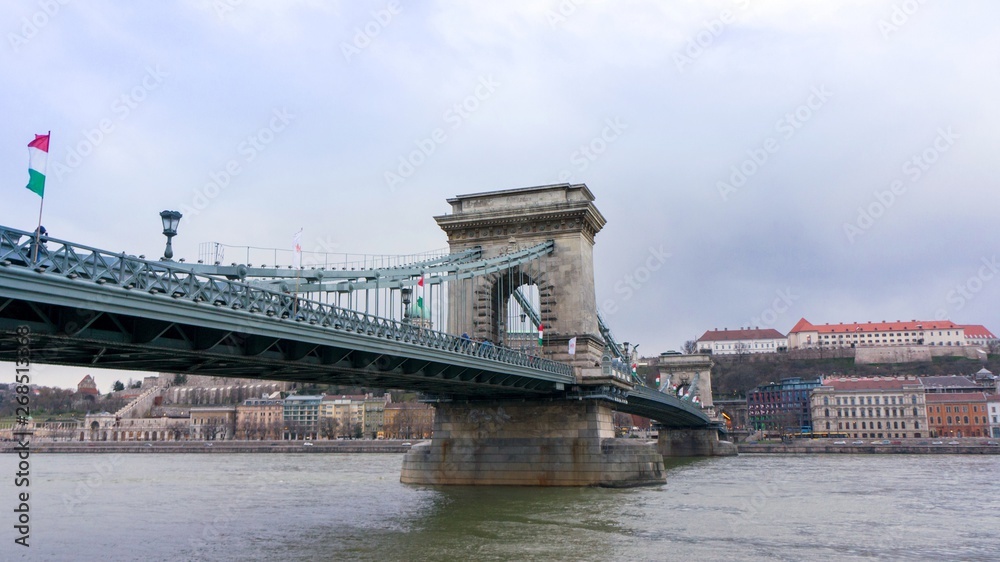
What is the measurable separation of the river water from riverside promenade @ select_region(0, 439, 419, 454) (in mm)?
67152

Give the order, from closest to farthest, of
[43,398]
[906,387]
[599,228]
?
[599,228] < [906,387] < [43,398]

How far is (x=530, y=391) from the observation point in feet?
121

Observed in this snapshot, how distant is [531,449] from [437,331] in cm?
1147

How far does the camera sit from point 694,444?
88.1m

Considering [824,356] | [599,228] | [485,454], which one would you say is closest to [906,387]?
[824,356]

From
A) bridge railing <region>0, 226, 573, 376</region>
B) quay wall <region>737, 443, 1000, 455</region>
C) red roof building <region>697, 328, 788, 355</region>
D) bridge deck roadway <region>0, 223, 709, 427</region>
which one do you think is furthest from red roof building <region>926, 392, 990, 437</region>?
bridge railing <region>0, 226, 573, 376</region>

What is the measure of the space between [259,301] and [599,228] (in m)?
29.2

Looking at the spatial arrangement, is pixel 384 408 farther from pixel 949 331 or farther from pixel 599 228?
pixel 949 331

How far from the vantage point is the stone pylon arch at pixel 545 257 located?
4200 cm

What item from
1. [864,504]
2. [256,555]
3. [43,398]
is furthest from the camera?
[43,398]

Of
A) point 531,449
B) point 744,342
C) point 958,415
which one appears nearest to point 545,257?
point 531,449

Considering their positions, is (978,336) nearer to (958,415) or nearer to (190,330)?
(958,415)

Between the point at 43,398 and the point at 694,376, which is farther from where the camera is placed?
the point at 43,398

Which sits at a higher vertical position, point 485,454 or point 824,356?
point 824,356
